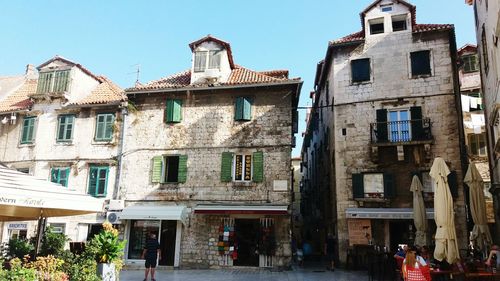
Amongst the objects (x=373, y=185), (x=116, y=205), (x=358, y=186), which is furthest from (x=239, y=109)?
(x=116, y=205)

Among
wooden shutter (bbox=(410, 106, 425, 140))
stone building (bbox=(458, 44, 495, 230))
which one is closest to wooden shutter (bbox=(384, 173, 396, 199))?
wooden shutter (bbox=(410, 106, 425, 140))

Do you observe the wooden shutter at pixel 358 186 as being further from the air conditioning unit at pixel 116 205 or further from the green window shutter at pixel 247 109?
the air conditioning unit at pixel 116 205

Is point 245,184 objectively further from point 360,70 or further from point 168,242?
point 360,70

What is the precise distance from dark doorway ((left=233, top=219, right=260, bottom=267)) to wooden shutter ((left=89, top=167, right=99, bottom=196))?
24.0 ft

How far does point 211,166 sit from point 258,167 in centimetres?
231

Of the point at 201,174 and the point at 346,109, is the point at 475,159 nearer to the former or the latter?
the point at 346,109

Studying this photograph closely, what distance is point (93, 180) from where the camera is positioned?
753 inches

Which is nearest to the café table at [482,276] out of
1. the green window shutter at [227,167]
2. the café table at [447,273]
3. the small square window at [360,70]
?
the café table at [447,273]

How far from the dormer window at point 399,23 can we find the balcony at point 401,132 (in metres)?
5.17

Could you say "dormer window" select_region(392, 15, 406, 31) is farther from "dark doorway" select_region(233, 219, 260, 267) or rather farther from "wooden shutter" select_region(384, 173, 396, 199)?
"dark doorway" select_region(233, 219, 260, 267)

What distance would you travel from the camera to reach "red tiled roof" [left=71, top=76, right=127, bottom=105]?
64.7 ft

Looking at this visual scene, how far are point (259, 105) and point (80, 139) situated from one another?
945 centimetres

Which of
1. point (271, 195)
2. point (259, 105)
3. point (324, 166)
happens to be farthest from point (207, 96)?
point (324, 166)

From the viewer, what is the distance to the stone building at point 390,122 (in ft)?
57.4
